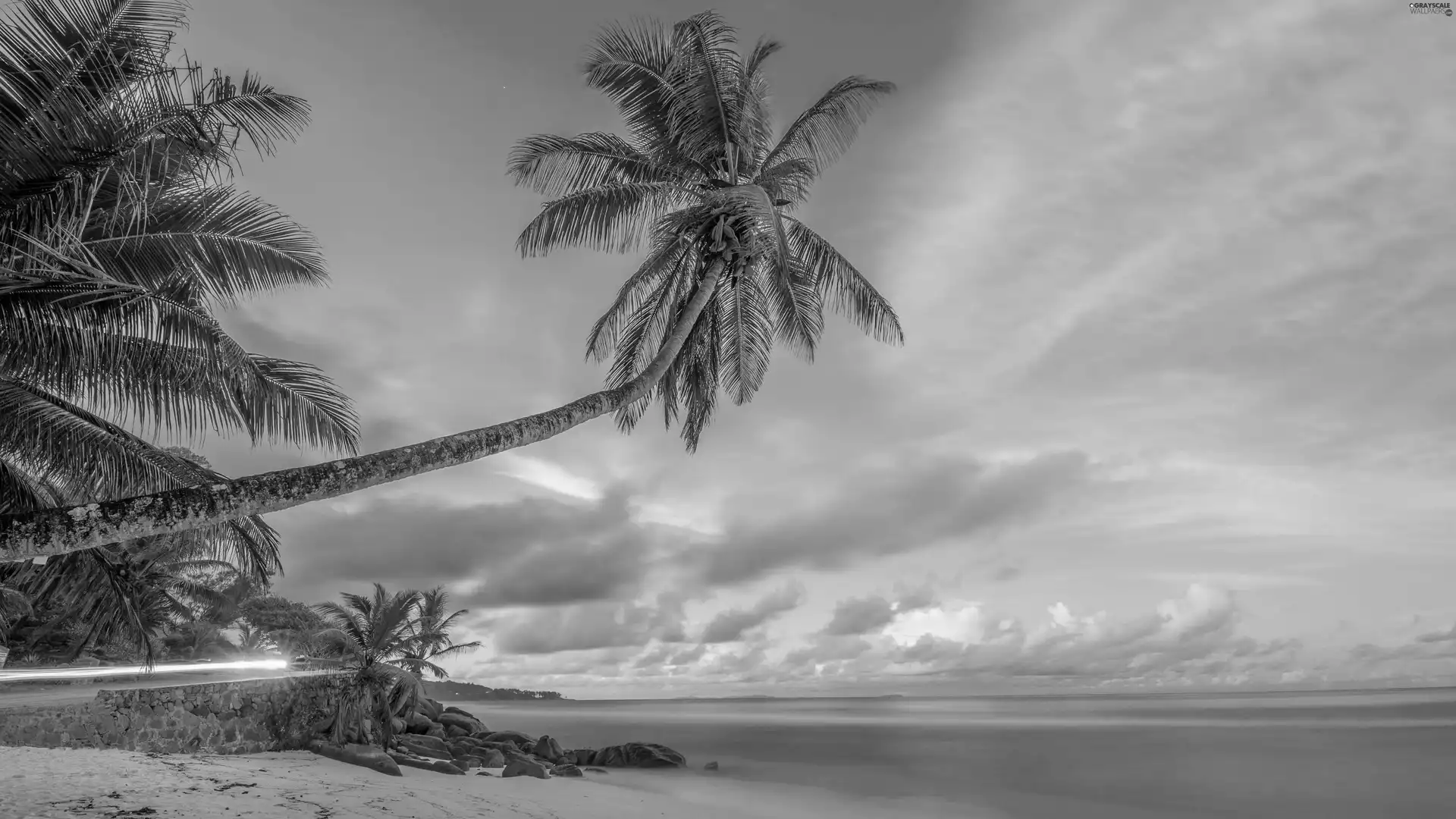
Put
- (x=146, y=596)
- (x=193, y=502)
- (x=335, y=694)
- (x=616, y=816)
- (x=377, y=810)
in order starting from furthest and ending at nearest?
A: (x=146, y=596) < (x=335, y=694) < (x=616, y=816) < (x=377, y=810) < (x=193, y=502)

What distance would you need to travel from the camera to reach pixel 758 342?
43.7 ft

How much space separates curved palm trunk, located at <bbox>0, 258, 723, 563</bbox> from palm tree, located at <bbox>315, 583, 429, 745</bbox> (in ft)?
48.8

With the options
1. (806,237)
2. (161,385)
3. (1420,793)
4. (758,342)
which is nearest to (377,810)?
(161,385)

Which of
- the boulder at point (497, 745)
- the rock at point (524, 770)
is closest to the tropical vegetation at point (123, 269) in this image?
the rock at point (524, 770)

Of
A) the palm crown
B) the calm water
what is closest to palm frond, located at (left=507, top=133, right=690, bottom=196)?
the palm crown

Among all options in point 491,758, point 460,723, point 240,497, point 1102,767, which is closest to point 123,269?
point 240,497

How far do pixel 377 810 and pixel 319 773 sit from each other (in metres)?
4.23

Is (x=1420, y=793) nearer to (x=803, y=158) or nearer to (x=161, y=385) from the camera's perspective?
(x=803, y=158)

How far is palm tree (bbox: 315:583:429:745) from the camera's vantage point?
18188 millimetres

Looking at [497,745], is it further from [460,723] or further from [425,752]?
[460,723]

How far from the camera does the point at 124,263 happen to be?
716 cm

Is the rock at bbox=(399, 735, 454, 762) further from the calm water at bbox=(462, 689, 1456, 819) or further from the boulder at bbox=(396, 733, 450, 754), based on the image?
the calm water at bbox=(462, 689, 1456, 819)

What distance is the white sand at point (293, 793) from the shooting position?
8273mm

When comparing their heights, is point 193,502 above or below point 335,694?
above
